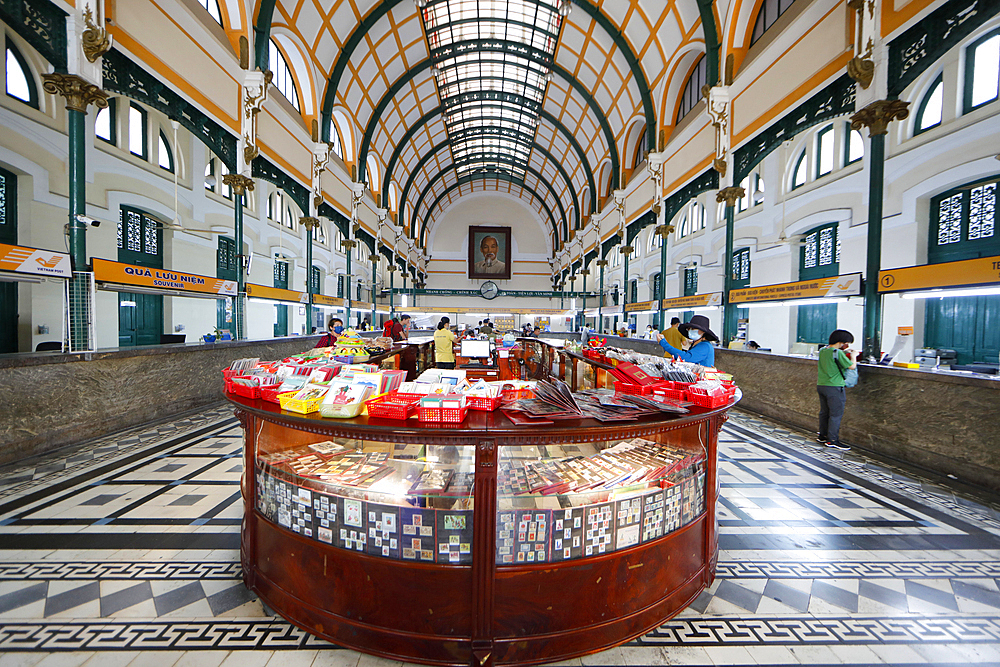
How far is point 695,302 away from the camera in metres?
8.98

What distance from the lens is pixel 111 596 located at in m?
2.04

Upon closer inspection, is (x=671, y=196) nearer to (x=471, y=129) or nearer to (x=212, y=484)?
(x=212, y=484)

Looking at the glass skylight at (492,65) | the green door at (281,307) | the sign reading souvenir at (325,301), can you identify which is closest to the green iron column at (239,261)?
the sign reading souvenir at (325,301)

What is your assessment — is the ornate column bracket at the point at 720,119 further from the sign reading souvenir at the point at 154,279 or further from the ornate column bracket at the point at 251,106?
the sign reading souvenir at the point at 154,279

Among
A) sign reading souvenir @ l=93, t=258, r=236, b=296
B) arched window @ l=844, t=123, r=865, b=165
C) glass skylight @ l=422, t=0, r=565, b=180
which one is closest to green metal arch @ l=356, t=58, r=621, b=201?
glass skylight @ l=422, t=0, r=565, b=180

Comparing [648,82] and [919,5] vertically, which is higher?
[648,82]

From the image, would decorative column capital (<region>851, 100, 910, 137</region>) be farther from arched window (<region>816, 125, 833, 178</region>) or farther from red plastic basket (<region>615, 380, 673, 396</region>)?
red plastic basket (<region>615, 380, 673, 396</region>)

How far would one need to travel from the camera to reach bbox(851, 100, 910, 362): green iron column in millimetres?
4680

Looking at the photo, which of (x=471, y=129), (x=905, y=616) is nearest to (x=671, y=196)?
(x=905, y=616)

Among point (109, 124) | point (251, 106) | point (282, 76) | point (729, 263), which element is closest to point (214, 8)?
point (251, 106)

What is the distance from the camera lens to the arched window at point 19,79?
5.53 m

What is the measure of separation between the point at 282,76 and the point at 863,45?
12.0 meters

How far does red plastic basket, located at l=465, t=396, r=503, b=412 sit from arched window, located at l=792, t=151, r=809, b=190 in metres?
9.05

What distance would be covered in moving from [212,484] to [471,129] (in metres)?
23.0
